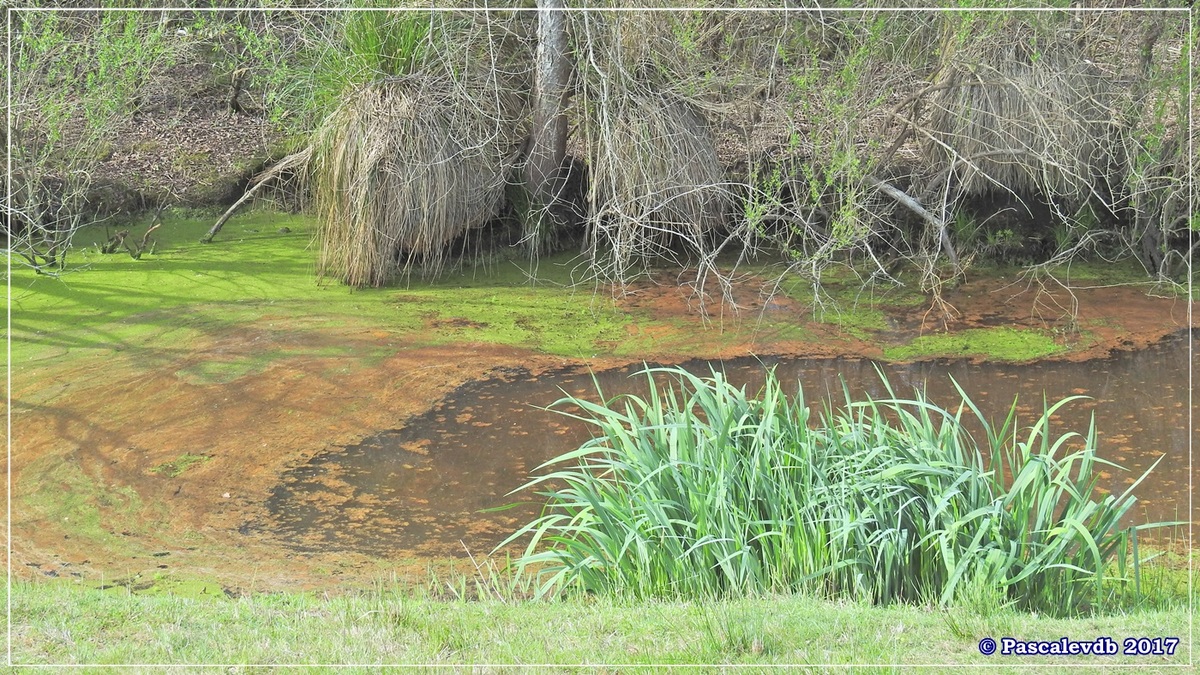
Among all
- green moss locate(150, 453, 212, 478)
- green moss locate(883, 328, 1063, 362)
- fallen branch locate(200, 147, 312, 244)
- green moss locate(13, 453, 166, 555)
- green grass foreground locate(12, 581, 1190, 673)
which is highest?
fallen branch locate(200, 147, 312, 244)

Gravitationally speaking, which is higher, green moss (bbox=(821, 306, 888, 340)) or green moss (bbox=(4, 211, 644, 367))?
green moss (bbox=(821, 306, 888, 340))

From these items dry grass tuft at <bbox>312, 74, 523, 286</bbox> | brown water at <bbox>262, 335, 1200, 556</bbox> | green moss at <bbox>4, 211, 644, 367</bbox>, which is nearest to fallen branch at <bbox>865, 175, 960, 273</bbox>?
brown water at <bbox>262, 335, 1200, 556</bbox>

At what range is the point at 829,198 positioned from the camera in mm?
8312

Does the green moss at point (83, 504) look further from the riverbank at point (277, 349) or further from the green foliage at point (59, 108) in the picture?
the green foliage at point (59, 108)

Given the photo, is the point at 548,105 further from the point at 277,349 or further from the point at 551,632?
the point at 551,632

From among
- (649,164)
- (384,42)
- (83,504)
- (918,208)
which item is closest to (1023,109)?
(918,208)

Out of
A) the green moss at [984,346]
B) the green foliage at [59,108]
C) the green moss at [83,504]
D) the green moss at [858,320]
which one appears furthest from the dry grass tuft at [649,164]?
the green moss at [83,504]

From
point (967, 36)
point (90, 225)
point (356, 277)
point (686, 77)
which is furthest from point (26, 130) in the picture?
point (967, 36)

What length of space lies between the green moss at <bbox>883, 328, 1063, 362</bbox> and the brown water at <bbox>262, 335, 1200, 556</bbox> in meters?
0.15

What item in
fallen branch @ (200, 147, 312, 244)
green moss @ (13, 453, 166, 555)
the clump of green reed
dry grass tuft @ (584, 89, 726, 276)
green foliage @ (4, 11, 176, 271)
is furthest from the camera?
fallen branch @ (200, 147, 312, 244)

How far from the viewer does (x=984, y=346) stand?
6797 millimetres

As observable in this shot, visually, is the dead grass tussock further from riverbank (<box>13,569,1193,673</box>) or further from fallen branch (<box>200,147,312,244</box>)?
riverbank (<box>13,569,1193,673</box>)

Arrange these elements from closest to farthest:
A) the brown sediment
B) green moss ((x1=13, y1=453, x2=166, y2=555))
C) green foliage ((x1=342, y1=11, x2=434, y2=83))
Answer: the brown sediment
green moss ((x1=13, y1=453, x2=166, y2=555))
green foliage ((x1=342, y1=11, x2=434, y2=83))

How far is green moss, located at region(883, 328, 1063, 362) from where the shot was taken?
6.68m
